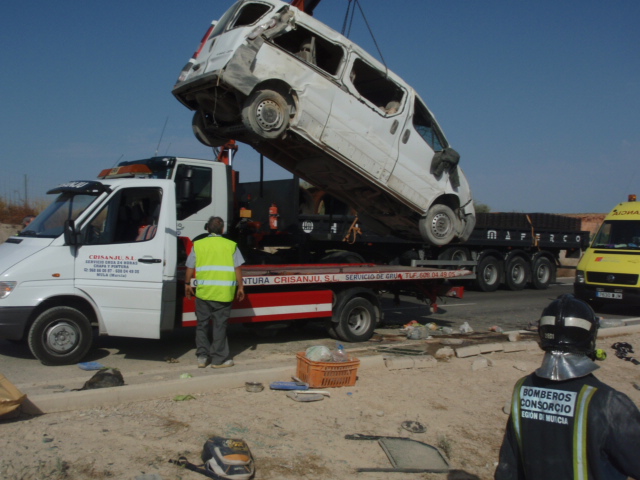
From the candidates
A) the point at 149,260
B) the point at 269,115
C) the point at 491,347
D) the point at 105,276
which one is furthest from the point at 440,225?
the point at 105,276

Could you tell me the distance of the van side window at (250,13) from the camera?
8266mm

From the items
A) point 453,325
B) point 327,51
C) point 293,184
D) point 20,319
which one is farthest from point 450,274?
point 20,319

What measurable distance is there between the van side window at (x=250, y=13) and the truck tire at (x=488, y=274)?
410 inches

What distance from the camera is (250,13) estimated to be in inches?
330

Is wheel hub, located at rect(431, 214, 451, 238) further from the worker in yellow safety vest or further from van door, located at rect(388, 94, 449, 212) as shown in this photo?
the worker in yellow safety vest

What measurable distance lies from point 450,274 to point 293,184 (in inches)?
125

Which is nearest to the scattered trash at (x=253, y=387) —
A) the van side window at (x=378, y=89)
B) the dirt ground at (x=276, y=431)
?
the dirt ground at (x=276, y=431)

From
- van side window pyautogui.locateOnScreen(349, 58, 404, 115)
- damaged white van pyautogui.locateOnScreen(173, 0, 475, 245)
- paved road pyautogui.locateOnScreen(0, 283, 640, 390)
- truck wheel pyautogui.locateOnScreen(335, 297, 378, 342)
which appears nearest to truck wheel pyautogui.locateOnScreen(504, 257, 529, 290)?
paved road pyautogui.locateOnScreen(0, 283, 640, 390)

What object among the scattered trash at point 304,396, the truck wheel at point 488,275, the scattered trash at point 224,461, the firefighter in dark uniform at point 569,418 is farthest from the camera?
the truck wheel at point 488,275

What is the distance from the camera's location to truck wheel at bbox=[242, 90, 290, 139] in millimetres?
7938

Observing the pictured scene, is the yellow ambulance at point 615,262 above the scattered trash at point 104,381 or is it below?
above

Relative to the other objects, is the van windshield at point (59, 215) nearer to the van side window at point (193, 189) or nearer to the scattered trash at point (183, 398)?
the van side window at point (193, 189)

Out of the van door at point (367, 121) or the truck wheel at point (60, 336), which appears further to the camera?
the van door at point (367, 121)

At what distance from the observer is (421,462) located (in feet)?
14.9
